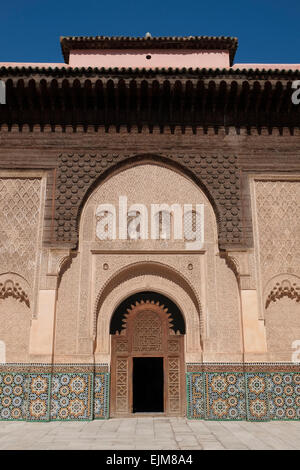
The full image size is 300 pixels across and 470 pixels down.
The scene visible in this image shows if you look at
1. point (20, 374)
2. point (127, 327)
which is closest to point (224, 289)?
point (127, 327)

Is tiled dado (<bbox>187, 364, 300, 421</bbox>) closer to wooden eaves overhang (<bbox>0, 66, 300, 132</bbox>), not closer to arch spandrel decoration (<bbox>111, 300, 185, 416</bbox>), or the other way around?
arch spandrel decoration (<bbox>111, 300, 185, 416</bbox>)

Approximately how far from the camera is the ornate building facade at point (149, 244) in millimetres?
5332

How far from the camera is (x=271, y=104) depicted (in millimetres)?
6137

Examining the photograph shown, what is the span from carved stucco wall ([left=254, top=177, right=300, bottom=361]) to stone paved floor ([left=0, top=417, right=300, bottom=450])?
1.09m

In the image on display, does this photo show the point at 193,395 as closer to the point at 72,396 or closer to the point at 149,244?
the point at 72,396

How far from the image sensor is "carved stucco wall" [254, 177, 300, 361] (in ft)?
18.1

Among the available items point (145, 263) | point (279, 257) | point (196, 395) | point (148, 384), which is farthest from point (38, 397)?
point (279, 257)

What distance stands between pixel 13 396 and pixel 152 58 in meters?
5.89

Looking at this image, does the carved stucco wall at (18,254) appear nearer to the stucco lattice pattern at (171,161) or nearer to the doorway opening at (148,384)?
the stucco lattice pattern at (171,161)

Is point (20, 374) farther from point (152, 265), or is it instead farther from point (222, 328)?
point (222, 328)

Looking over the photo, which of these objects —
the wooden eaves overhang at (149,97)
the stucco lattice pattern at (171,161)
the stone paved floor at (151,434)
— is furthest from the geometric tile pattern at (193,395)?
the wooden eaves overhang at (149,97)

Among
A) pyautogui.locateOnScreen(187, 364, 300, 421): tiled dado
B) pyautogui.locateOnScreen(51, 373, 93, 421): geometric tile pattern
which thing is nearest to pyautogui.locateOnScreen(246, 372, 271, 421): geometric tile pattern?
pyautogui.locateOnScreen(187, 364, 300, 421): tiled dado

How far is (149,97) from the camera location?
19.8 ft
